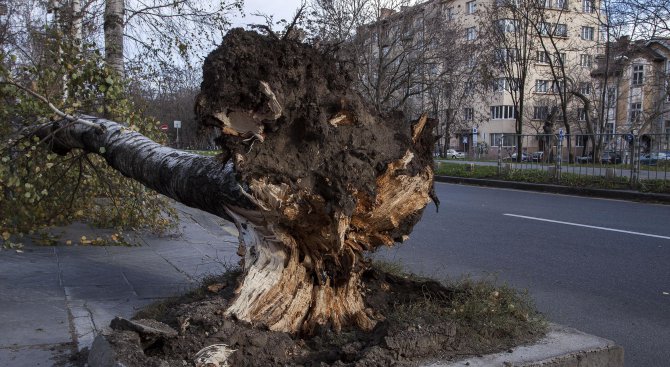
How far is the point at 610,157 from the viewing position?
53.2 feet

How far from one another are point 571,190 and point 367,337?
14.8 m

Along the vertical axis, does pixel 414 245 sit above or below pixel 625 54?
below

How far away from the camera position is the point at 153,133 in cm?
799

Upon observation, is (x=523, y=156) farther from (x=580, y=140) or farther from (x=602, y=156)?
(x=602, y=156)

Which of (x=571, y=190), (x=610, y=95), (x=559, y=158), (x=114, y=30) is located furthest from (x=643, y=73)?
(x=114, y=30)

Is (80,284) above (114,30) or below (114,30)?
below

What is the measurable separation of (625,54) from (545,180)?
9589 mm

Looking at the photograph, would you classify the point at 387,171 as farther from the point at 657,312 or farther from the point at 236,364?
the point at 657,312

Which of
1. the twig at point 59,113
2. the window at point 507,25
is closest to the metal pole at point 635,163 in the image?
the twig at point 59,113

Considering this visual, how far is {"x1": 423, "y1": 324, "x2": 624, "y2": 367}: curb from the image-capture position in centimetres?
258

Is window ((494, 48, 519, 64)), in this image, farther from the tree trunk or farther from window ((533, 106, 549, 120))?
the tree trunk

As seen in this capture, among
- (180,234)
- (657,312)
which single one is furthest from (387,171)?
(180,234)

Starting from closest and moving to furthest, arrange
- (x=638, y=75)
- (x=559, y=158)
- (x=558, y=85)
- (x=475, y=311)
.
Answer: (x=475, y=311)
(x=559, y=158)
(x=558, y=85)
(x=638, y=75)

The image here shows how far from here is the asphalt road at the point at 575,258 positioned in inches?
192
